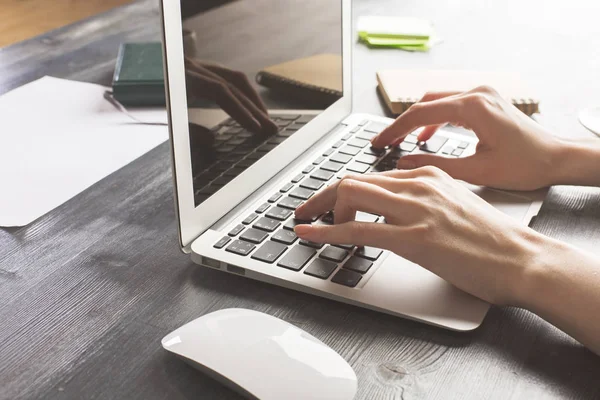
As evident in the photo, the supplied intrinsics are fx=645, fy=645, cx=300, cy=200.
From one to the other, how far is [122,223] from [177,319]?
8.1 inches

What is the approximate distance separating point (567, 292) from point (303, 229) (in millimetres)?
257

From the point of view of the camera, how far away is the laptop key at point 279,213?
28.5 inches

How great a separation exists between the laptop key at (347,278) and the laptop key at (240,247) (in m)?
0.10

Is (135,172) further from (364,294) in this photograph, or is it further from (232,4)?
(364,294)

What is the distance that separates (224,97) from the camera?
715 mm

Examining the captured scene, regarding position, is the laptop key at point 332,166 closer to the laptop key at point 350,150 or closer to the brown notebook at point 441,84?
the laptop key at point 350,150

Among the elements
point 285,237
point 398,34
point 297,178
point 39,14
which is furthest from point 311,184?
point 39,14

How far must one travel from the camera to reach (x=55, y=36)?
1.33 m

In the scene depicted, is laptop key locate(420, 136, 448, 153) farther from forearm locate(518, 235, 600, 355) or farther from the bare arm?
forearm locate(518, 235, 600, 355)

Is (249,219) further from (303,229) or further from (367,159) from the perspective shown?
(367,159)

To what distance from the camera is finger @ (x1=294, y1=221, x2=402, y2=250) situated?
626 millimetres

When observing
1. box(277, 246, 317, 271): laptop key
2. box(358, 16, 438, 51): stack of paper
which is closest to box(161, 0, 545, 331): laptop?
box(277, 246, 317, 271): laptop key

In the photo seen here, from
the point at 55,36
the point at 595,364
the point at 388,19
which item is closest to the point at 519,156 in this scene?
the point at 595,364

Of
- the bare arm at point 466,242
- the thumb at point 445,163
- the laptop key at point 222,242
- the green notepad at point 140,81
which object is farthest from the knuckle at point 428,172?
the green notepad at point 140,81
